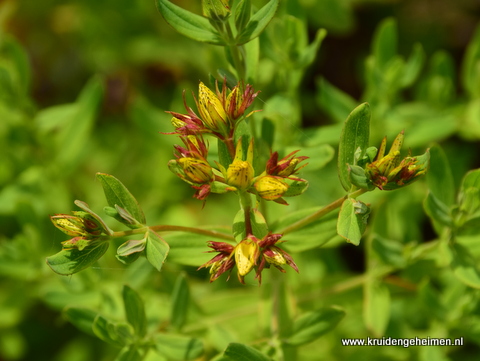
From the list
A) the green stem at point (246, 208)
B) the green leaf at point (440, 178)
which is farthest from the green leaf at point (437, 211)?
the green stem at point (246, 208)

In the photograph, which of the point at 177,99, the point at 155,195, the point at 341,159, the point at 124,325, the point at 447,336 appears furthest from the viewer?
the point at 155,195

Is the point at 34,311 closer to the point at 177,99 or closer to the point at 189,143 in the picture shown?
the point at 177,99

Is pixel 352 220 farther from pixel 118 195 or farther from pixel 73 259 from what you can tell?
pixel 73 259

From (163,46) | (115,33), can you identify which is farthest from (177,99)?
(115,33)

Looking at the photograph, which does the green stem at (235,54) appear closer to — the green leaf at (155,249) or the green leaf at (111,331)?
the green leaf at (155,249)

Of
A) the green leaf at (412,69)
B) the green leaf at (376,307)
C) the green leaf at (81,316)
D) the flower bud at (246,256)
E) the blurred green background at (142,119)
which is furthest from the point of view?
the green leaf at (412,69)

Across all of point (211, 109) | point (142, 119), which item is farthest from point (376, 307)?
point (142, 119)
